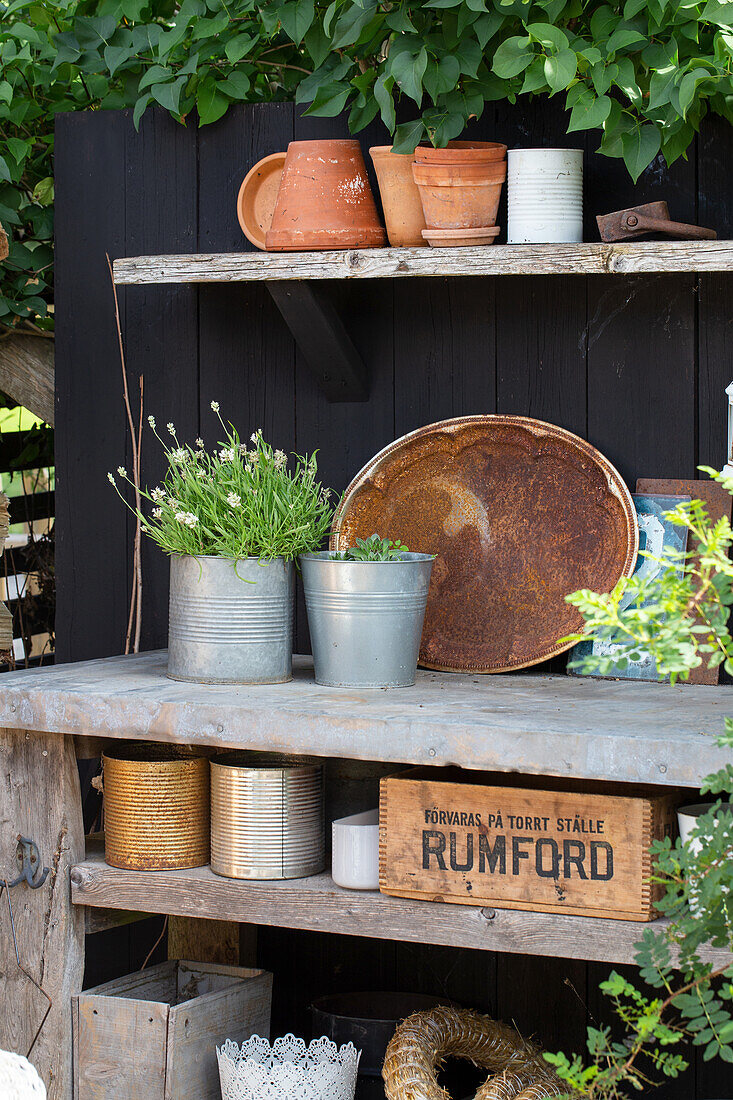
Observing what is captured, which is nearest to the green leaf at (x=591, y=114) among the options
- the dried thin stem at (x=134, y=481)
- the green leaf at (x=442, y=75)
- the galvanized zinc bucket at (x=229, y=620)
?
the green leaf at (x=442, y=75)

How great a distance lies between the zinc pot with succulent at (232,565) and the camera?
2092mm

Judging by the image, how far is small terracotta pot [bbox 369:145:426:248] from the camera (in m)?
2.22

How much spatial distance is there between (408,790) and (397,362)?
2.93 feet

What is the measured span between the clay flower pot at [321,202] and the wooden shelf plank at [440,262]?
48mm

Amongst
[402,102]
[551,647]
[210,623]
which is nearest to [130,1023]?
[210,623]

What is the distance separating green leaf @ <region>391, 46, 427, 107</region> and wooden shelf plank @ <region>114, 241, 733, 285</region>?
0.83 feet

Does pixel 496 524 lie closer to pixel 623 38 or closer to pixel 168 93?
pixel 623 38

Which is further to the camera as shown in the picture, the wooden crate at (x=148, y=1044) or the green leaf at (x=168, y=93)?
the green leaf at (x=168, y=93)

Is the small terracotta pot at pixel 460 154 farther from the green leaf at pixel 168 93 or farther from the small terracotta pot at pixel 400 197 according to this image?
the green leaf at pixel 168 93

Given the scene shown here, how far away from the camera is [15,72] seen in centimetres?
262

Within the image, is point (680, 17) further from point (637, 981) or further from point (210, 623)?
point (637, 981)

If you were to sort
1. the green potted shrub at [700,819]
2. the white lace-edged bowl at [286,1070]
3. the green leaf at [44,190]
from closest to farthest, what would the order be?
1. the green potted shrub at [700,819]
2. the white lace-edged bowl at [286,1070]
3. the green leaf at [44,190]

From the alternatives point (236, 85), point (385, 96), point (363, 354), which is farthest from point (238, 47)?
point (363, 354)

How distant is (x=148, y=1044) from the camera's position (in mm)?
2070
